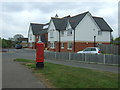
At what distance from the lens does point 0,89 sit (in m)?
6.23

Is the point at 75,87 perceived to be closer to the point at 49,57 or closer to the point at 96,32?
the point at 49,57

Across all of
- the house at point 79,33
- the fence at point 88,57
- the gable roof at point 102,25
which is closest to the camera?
the fence at point 88,57

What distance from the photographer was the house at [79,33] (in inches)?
1260

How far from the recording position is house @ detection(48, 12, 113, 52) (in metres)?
32.0

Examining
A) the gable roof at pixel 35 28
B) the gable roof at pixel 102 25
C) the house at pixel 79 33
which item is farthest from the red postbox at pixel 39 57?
the gable roof at pixel 35 28

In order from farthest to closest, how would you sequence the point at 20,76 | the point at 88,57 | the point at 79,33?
the point at 79,33 < the point at 88,57 < the point at 20,76

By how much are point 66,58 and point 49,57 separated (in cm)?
331

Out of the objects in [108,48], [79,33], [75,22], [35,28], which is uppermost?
[35,28]

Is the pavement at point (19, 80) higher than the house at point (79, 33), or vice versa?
the house at point (79, 33)

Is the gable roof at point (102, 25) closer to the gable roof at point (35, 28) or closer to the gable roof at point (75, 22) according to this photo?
the gable roof at point (75, 22)

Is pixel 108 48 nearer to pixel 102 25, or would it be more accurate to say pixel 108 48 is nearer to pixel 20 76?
pixel 102 25

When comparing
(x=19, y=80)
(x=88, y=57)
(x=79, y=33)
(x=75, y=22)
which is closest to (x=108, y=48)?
(x=79, y=33)

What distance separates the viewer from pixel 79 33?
105 feet

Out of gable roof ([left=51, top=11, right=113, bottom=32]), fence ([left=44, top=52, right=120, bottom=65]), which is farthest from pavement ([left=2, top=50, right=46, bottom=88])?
gable roof ([left=51, top=11, right=113, bottom=32])
